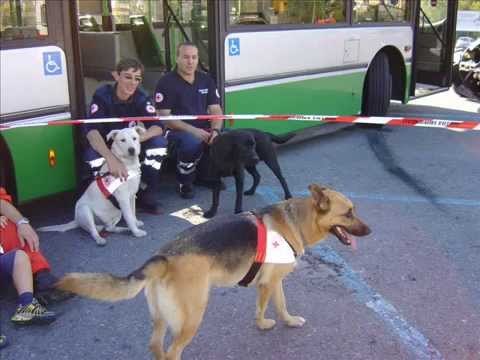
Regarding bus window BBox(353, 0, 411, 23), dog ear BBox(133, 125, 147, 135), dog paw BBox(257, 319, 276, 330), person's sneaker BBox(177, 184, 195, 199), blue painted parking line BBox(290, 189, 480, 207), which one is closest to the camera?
dog paw BBox(257, 319, 276, 330)

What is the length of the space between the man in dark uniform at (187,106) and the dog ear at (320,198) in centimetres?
242

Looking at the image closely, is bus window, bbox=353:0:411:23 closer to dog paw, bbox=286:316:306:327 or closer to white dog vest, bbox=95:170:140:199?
white dog vest, bbox=95:170:140:199

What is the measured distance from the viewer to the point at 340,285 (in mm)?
3553

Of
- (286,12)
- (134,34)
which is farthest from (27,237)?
(134,34)

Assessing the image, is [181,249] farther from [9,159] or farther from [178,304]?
[9,159]

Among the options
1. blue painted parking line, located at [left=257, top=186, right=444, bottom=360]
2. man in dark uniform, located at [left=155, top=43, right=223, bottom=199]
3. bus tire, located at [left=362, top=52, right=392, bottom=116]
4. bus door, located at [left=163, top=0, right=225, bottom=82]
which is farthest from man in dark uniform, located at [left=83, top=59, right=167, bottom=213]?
bus tire, located at [left=362, top=52, right=392, bottom=116]

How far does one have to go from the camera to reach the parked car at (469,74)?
961 centimetres

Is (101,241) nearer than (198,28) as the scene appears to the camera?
Yes

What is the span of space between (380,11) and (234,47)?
2.87m

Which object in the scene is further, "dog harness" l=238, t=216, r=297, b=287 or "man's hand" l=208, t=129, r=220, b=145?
"man's hand" l=208, t=129, r=220, b=145

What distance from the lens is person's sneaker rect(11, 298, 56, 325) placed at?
9.93 feet

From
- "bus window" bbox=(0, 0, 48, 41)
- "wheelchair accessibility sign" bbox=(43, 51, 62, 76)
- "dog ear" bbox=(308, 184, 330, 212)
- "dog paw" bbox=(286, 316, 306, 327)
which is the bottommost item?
"dog paw" bbox=(286, 316, 306, 327)

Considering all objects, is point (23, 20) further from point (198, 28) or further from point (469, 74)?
point (469, 74)

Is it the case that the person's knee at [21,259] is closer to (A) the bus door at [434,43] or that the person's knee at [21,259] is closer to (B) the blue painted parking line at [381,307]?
(B) the blue painted parking line at [381,307]
